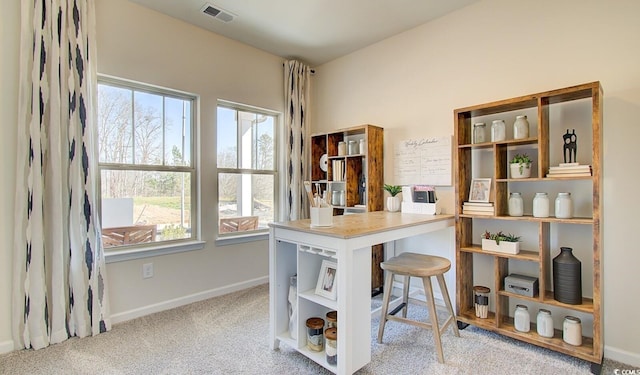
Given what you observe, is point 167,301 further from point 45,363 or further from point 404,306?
point 404,306

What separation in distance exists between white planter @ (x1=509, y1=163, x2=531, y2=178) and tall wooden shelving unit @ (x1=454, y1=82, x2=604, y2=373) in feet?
0.17

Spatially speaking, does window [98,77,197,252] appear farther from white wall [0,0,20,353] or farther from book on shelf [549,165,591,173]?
book on shelf [549,165,591,173]

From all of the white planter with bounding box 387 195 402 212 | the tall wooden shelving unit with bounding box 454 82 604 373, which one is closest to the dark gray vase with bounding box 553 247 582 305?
the tall wooden shelving unit with bounding box 454 82 604 373

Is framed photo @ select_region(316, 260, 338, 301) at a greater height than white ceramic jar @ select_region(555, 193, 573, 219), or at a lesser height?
lesser

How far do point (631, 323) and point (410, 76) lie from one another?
8.31 feet

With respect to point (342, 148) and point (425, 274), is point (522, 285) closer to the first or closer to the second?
point (425, 274)

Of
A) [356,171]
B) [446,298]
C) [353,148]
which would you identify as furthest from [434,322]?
→ [353,148]

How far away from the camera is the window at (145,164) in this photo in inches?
103

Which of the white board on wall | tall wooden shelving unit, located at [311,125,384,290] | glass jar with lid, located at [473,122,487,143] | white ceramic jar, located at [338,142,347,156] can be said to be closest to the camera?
glass jar with lid, located at [473,122,487,143]

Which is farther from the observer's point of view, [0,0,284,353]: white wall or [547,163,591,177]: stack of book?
[0,0,284,353]: white wall

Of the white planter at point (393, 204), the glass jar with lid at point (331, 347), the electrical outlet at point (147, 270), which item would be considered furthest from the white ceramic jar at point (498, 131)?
the electrical outlet at point (147, 270)

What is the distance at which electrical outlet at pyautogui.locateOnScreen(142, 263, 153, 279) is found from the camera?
8.87ft

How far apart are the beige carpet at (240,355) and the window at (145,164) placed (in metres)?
0.80

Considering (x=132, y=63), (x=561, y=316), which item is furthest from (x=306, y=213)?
(x=561, y=316)
